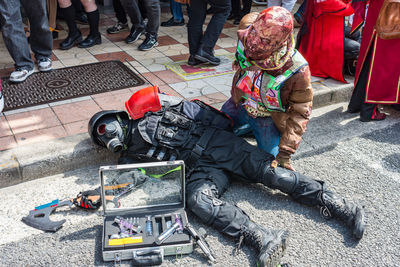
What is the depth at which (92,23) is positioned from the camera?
507 centimetres

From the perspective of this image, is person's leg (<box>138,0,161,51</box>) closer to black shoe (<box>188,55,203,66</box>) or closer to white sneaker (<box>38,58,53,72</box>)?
black shoe (<box>188,55,203,66</box>)

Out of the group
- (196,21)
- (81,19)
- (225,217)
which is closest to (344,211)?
(225,217)

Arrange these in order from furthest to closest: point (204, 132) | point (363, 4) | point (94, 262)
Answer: point (363, 4)
point (204, 132)
point (94, 262)

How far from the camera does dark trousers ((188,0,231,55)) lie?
14.5ft

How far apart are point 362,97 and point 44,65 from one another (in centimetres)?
336

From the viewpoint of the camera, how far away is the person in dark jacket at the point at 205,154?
248cm

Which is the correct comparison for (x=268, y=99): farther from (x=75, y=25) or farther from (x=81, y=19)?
(x=81, y=19)

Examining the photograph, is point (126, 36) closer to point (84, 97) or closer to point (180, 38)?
point (180, 38)

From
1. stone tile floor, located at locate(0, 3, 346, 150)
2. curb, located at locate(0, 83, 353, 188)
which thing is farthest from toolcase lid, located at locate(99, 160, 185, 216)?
stone tile floor, located at locate(0, 3, 346, 150)

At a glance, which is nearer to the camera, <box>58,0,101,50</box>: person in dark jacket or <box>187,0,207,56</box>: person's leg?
<box>187,0,207,56</box>: person's leg

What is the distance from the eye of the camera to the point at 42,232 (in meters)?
2.42

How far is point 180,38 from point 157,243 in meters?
3.96

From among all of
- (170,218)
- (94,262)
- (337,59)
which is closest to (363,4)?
(337,59)

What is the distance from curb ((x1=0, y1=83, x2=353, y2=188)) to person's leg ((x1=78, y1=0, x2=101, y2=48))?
235 cm
